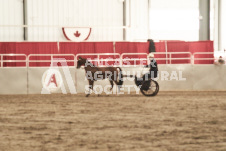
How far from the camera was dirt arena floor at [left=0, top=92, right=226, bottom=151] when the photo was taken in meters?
6.19

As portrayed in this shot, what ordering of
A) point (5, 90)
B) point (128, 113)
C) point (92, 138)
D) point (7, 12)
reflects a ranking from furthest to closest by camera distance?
point (7, 12), point (5, 90), point (128, 113), point (92, 138)

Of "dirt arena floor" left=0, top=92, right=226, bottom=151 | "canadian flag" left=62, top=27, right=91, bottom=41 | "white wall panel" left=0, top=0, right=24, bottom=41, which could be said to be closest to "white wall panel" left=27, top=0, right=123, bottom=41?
"white wall panel" left=0, top=0, right=24, bottom=41

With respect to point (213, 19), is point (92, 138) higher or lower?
lower

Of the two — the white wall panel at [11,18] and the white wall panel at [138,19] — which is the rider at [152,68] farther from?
the white wall panel at [11,18]

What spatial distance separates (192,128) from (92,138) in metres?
2.02

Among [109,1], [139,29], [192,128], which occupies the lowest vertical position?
[192,128]

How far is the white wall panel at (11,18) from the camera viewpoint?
24.5 metres

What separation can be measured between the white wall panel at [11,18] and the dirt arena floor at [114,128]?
44.3 feet

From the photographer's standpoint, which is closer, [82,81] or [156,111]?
[156,111]

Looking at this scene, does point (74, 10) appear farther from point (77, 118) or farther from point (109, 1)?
point (77, 118)

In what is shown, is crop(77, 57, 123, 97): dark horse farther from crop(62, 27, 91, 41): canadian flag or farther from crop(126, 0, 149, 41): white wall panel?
crop(126, 0, 149, 41): white wall panel

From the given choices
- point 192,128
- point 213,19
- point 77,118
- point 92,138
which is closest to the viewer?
point 92,138

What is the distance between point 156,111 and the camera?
10.7 metres

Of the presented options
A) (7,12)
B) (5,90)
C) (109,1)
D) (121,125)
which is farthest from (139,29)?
(121,125)
